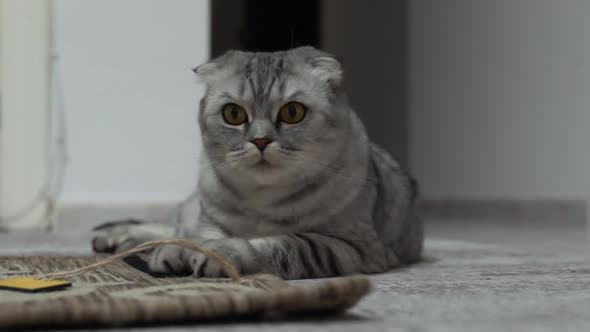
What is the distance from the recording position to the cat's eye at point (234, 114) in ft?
4.37

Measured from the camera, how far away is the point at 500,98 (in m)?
3.81

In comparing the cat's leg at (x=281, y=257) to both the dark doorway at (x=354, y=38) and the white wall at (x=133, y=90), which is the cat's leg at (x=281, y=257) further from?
the dark doorway at (x=354, y=38)

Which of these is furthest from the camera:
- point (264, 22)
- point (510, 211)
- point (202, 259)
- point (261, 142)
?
point (264, 22)

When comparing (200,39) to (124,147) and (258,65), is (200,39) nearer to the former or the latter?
(124,147)

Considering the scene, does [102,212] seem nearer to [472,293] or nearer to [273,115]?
[273,115]

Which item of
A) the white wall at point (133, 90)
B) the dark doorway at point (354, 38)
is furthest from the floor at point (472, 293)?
the dark doorway at point (354, 38)

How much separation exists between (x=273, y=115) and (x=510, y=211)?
2724mm

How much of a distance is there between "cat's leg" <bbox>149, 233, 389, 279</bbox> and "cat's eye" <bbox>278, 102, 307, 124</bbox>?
20cm

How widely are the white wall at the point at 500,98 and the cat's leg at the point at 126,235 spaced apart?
215cm

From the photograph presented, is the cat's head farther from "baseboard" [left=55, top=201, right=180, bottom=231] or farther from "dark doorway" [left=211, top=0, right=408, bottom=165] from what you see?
"dark doorway" [left=211, top=0, right=408, bottom=165]

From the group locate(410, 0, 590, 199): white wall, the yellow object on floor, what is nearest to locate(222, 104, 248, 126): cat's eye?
the yellow object on floor

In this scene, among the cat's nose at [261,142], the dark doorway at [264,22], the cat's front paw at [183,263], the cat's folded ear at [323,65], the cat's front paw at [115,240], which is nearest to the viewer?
the cat's front paw at [183,263]

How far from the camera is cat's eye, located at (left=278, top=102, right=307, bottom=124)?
132 centimetres

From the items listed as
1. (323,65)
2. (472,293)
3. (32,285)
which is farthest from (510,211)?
(32,285)
